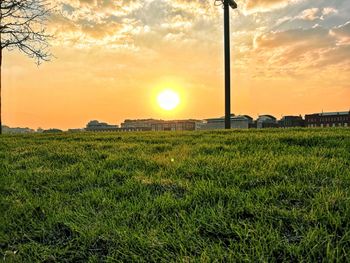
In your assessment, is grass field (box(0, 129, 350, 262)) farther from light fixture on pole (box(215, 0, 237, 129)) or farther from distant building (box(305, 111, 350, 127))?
distant building (box(305, 111, 350, 127))

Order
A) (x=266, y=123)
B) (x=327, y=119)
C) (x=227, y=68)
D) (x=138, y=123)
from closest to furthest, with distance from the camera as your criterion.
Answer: (x=227, y=68), (x=266, y=123), (x=327, y=119), (x=138, y=123)

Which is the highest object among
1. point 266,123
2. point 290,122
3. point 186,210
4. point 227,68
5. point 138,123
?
point 227,68

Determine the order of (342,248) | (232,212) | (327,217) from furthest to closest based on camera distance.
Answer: (232,212), (327,217), (342,248)

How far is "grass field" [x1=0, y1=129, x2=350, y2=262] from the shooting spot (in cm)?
268

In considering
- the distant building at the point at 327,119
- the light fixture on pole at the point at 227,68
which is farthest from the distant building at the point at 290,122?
the light fixture on pole at the point at 227,68

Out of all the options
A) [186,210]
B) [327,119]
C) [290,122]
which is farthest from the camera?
[327,119]

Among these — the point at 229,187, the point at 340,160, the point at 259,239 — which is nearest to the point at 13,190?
the point at 229,187

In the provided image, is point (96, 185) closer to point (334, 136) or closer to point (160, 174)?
point (160, 174)

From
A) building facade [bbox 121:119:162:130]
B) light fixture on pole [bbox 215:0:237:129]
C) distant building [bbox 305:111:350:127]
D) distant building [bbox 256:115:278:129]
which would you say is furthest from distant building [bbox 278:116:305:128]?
building facade [bbox 121:119:162:130]

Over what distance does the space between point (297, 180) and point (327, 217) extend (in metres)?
1.09

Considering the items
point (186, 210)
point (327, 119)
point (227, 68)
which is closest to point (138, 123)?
point (327, 119)

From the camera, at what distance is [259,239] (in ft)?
8.86

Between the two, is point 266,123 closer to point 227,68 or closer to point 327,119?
point 327,119

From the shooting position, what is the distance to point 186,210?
3488 mm
